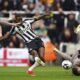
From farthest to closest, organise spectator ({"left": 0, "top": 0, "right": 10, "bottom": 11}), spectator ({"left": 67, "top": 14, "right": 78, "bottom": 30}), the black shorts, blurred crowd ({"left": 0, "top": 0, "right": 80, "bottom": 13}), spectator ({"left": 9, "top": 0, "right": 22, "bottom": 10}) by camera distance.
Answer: spectator ({"left": 9, "top": 0, "right": 22, "bottom": 10}) < spectator ({"left": 0, "top": 0, "right": 10, "bottom": 11}) < blurred crowd ({"left": 0, "top": 0, "right": 80, "bottom": 13}) < spectator ({"left": 67, "top": 14, "right": 78, "bottom": 30}) < the black shorts

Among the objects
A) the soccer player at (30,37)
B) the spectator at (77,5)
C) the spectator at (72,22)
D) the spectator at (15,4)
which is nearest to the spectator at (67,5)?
the spectator at (77,5)

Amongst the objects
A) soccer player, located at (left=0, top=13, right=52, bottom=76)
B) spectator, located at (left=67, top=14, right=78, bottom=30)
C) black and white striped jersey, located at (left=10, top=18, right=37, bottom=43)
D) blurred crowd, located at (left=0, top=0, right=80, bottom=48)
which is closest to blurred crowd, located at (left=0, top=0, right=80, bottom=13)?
blurred crowd, located at (left=0, top=0, right=80, bottom=48)

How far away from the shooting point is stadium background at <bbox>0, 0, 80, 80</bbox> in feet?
86.0

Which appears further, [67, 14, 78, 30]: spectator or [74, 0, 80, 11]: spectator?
[74, 0, 80, 11]: spectator

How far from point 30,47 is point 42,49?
445mm

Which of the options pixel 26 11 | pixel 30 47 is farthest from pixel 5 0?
pixel 30 47

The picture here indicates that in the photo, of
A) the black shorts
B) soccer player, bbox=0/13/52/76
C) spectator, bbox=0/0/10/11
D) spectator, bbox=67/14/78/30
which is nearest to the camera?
soccer player, bbox=0/13/52/76

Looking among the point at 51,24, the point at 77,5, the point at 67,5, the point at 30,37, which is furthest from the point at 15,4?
the point at 30,37

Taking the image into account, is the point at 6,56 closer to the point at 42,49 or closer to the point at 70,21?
the point at 70,21

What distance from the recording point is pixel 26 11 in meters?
27.2

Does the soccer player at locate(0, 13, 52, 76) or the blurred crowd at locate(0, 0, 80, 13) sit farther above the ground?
the blurred crowd at locate(0, 0, 80, 13)

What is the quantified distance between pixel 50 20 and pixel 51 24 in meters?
0.23

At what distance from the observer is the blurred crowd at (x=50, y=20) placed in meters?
26.5

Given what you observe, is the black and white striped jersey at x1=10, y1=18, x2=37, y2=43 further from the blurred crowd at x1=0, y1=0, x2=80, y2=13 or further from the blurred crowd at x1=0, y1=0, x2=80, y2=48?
the blurred crowd at x1=0, y1=0, x2=80, y2=13
